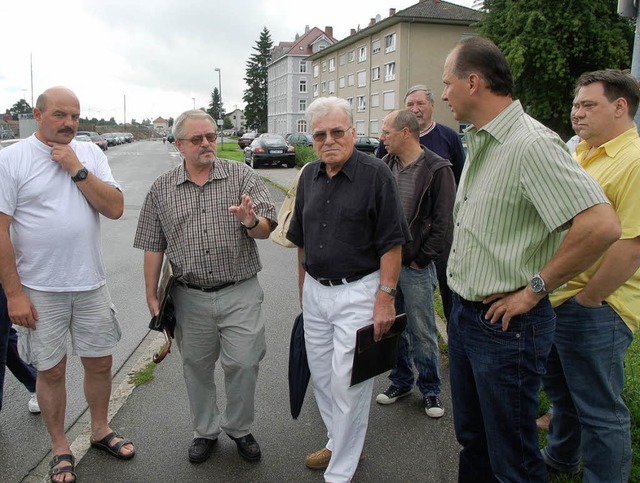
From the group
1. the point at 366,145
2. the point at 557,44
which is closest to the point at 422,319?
the point at 557,44

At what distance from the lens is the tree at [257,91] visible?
9262 centimetres

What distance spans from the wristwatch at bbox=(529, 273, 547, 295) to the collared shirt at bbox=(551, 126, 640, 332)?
0.51 m

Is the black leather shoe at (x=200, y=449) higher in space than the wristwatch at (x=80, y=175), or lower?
lower

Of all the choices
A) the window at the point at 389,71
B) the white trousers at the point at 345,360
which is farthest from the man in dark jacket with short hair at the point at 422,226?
the window at the point at 389,71

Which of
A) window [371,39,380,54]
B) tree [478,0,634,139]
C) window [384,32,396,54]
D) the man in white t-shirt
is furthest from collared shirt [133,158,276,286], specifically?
window [371,39,380,54]

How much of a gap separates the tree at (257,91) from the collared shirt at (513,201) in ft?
304

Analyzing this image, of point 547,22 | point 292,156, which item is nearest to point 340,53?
point 547,22

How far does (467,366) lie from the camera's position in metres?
2.51

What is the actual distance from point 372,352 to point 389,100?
48.5m

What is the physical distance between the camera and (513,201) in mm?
2141

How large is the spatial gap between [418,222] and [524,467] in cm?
184

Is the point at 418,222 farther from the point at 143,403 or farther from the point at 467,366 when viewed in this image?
the point at 143,403

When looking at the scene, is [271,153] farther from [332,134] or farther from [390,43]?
[390,43]

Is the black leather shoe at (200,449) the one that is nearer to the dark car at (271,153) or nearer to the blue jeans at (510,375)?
the blue jeans at (510,375)
